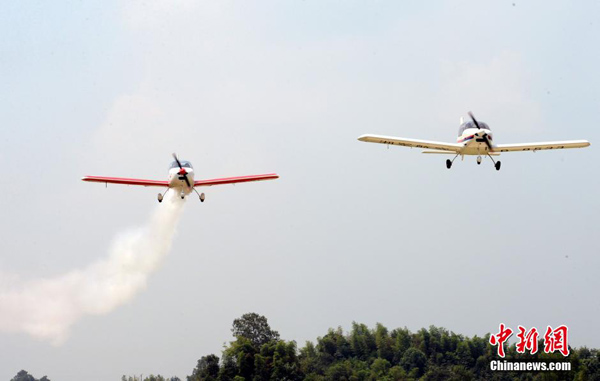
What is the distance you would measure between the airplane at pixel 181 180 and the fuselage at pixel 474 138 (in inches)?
781

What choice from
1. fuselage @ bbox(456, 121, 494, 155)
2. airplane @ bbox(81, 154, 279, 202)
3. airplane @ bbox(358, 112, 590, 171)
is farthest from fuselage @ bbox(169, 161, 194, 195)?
A: fuselage @ bbox(456, 121, 494, 155)

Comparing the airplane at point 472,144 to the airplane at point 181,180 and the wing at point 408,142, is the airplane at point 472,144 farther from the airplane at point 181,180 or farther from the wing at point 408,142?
the airplane at point 181,180

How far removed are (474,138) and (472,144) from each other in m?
0.63

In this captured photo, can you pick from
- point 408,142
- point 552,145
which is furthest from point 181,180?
point 552,145

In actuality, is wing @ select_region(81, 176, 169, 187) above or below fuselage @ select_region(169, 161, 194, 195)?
above

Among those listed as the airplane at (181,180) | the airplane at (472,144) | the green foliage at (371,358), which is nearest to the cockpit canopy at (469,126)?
the airplane at (472,144)

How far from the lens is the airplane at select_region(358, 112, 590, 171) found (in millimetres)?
57188

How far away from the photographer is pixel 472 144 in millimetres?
57594

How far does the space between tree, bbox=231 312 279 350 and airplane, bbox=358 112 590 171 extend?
341 ft

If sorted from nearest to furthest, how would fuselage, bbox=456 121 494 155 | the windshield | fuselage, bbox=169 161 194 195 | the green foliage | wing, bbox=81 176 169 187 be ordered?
fuselage, bbox=456 121 494 155
fuselage, bbox=169 161 194 195
the windshield
wing, bbox=81 176 169 187
the green foliage

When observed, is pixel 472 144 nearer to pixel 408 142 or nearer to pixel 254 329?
pixel 408 142

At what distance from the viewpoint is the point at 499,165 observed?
60219 millimetres

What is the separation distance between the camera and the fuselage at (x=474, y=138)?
56.9m

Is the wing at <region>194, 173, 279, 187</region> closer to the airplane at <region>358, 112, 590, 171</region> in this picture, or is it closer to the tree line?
the airplane at <region>358, 112, 590, 171</region>
